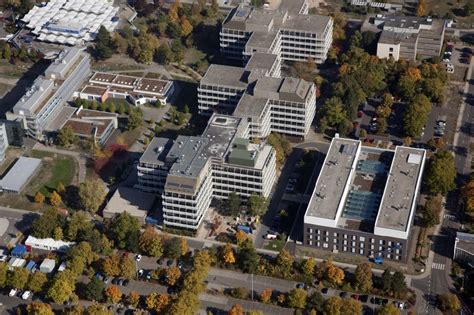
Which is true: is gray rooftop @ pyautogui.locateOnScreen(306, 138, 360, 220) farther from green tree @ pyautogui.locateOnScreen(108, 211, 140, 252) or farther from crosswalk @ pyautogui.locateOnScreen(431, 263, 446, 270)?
green tree @ pyautogui.locateOnScreen(108, 211, 140, 252)

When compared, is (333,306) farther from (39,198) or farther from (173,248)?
(39,198)

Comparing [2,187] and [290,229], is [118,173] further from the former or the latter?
[290,229]

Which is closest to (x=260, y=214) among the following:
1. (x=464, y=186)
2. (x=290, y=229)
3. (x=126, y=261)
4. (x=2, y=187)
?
(x=290, y=229)

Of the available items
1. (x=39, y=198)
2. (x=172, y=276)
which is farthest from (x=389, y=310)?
(x=39, y=198)

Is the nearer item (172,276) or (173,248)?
(172,276)

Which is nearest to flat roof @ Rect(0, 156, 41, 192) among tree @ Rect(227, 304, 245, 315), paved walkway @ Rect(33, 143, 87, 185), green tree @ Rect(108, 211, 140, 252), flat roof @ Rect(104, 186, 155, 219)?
paved walkway @ Rect(33, 143, 87, 185)

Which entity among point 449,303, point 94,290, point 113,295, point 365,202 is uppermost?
point 365,202

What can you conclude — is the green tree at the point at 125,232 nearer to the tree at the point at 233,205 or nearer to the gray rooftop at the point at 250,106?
the tree at the point at 233,205
